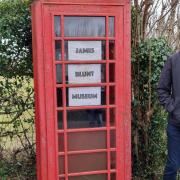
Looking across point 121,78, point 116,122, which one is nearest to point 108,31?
point 121,78

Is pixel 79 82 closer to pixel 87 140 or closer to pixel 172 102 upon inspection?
pixel 87 140

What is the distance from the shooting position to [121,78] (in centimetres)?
409

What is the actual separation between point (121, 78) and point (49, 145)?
0.98 m

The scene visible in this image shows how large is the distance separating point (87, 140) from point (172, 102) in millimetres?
948

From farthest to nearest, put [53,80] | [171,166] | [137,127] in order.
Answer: [137,127], [171,166], [53,80]

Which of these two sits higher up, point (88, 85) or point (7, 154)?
point (88, 85)

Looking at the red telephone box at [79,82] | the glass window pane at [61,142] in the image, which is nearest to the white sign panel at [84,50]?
the red telephone box at [79,82]

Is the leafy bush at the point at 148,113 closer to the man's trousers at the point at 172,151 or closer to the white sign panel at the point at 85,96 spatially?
the man's trousers at the point at 172,151

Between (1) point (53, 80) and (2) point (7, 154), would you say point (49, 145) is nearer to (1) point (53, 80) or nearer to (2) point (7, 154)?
(1) point (53, 80)

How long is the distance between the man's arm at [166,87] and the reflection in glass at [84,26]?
2.38ft

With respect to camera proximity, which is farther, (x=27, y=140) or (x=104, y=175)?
(x=27, y=140)

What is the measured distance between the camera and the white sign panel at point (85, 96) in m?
4.03

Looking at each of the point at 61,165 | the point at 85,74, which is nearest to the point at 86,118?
the point at 85,74

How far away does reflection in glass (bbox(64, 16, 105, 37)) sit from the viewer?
3926mm
